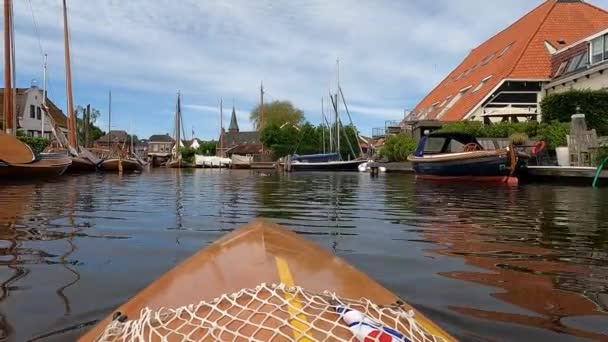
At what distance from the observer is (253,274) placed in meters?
2.06

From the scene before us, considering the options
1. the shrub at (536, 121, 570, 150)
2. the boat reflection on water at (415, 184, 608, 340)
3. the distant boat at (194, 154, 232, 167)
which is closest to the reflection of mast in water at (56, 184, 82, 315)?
the boat reflection on water at (415, 184, 608, 340)

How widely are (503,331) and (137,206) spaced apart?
8.72 meters

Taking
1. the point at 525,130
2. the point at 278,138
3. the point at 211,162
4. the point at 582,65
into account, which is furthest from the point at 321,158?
the point at 211,162

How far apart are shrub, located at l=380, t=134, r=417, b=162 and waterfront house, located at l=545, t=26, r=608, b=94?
9387 mm

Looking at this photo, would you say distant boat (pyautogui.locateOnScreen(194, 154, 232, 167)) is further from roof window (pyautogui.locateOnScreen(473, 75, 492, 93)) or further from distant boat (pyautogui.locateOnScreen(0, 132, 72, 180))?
distant boat (pyautogui.locateOnScreen(0, 132, 72, 180))

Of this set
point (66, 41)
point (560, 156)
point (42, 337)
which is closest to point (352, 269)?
point (42, 337)

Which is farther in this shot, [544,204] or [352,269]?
[544,204]

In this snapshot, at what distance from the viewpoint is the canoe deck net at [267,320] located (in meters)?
1.61

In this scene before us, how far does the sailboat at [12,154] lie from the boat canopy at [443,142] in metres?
15.9

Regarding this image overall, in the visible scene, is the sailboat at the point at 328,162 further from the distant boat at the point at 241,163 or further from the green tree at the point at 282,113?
the green tree at the point at 282,113

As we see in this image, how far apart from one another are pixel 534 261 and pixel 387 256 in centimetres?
146

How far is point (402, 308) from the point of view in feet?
6.84

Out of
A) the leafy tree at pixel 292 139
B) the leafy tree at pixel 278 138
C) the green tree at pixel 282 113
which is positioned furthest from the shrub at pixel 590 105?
the green tree at pixel 282 113

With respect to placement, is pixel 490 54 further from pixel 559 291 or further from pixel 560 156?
pixel 559 291
